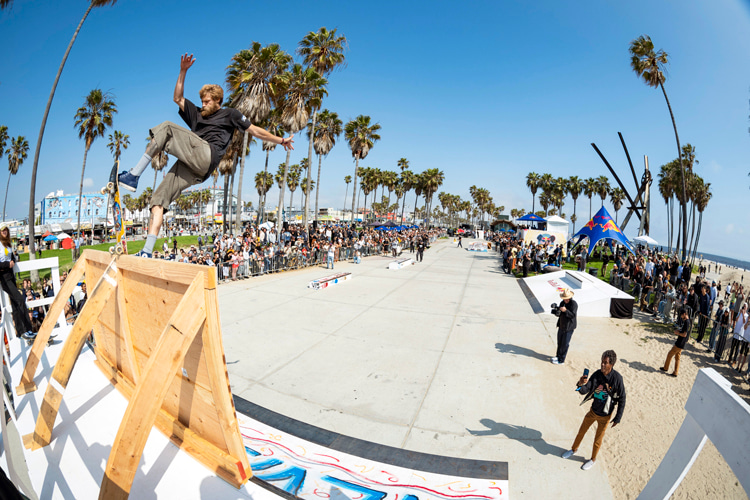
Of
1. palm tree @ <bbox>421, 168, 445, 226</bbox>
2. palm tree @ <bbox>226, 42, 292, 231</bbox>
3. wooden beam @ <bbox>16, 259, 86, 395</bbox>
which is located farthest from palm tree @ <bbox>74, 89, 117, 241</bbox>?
palm tree @ <bbox>421, 168, 445, 226</bbox>

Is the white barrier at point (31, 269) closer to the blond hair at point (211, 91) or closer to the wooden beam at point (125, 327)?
the wooden beam at point (125, 327)

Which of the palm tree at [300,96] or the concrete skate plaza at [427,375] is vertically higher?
the palm tree at [300,96]

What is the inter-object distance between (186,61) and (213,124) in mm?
511

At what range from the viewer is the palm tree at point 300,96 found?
23.7m

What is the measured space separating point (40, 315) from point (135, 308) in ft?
25.4

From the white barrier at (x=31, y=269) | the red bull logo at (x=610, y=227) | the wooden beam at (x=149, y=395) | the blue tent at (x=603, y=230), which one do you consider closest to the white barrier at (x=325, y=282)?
the white barrier at (x=31, y=269)

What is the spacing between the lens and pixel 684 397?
5.86 m

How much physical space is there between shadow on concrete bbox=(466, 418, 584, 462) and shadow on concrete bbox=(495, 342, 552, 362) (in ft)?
9.78

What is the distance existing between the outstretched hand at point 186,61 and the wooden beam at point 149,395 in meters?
1.81

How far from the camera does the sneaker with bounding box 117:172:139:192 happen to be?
8.61ft

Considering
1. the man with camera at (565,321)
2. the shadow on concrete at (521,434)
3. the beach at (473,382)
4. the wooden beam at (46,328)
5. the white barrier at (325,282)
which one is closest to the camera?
the wooden beam at (46,328)

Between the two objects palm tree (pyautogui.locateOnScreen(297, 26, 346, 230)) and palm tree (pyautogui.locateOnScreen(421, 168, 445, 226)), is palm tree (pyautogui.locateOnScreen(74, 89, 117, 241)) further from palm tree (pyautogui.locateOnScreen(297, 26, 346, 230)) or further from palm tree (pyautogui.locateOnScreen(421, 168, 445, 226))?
palm tree (pyautogui.locateOnScreen(421, 168, 445, 226))

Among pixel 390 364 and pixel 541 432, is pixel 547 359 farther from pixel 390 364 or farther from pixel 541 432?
pixel 390 364

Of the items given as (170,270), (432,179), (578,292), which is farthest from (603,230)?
(432,179)
